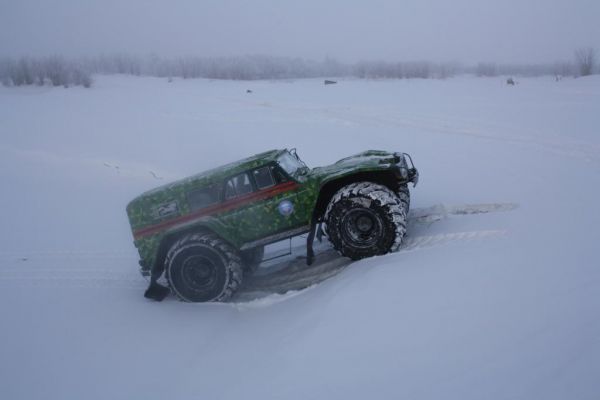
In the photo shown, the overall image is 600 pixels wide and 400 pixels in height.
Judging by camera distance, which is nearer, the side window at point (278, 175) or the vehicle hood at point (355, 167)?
the vehicle hood at point (355, 167)

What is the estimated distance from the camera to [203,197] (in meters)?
6.81

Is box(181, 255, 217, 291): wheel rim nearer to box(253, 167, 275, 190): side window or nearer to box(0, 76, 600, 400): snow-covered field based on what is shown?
box(0, 76, 600, 400): snow-covered field

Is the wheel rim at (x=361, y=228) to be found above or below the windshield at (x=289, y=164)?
below

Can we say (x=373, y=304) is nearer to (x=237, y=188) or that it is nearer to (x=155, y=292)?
(x=237, y=188)

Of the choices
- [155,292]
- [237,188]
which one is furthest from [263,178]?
[155,292]

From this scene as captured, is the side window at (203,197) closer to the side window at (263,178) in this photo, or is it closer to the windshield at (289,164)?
the side window at (263,178)

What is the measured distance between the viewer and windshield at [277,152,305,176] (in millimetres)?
6875

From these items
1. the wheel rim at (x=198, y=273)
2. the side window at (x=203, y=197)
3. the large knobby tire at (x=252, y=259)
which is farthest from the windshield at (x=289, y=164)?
the wheel rim at (x=198, y=273)

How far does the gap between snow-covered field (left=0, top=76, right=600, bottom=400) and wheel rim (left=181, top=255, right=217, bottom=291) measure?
0.38 m

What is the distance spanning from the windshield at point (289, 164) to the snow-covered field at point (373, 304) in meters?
1.61

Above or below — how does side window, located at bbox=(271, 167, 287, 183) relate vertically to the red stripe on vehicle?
above

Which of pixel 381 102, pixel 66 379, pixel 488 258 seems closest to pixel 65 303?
pixel 66 379

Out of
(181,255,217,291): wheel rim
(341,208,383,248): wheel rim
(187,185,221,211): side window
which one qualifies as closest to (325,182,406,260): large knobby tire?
(341,208,383,248): wheel rim

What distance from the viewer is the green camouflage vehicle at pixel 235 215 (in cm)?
→ 662
